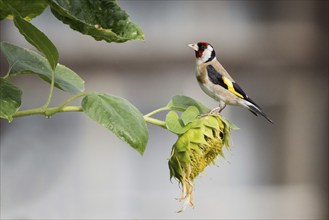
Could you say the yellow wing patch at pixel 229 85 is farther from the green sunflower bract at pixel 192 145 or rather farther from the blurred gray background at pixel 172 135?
the blurred gray background at pixel 172 135

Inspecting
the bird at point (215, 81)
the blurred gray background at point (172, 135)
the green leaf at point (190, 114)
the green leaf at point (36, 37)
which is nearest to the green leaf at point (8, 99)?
the green leaf at point (36, 37)

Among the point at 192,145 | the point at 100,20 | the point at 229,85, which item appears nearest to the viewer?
the point at 100,20

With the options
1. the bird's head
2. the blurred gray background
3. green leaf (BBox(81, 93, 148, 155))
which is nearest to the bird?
the bird's head

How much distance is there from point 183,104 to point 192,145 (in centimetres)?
4

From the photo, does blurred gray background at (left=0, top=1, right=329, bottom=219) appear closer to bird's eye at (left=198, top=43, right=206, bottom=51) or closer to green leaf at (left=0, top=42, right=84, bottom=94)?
bird's eye at (left=198, top=43, right=206, bottom=51)

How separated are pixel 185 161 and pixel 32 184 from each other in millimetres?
1611

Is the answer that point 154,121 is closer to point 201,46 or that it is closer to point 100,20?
point 100,20

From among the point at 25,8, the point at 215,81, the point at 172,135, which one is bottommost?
the point at 172,135

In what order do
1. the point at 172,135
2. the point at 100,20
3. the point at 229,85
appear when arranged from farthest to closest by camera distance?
1. the point at 172,135
2. the point at 229,85
3. the point at 100,20

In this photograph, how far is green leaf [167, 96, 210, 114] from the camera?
2.28 ft

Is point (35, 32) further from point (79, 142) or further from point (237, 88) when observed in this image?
point (79, 142)

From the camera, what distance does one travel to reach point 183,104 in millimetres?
707

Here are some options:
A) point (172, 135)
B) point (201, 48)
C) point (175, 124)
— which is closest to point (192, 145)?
point (175, 124)

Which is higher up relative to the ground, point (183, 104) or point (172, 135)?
point (183, 104)
